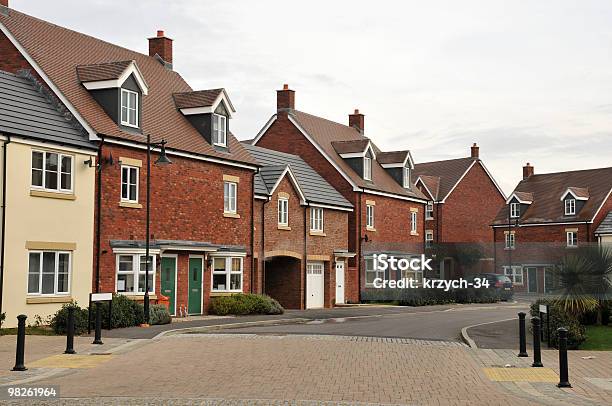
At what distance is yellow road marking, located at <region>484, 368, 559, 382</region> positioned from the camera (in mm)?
15336

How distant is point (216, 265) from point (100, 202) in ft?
24.1

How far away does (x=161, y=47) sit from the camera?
39250 millimetres

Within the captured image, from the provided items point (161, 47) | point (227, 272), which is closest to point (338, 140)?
point (161, 47)

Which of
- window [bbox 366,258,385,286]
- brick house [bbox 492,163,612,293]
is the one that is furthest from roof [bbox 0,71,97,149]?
brick house [bbox 492,163,612,293]

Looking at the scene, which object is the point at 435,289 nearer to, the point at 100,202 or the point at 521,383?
the point at 100,202

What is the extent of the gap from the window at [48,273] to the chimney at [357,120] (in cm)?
3359

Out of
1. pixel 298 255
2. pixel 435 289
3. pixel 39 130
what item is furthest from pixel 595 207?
pixel 39 130

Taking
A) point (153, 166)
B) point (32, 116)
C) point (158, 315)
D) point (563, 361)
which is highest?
point (32, 116)

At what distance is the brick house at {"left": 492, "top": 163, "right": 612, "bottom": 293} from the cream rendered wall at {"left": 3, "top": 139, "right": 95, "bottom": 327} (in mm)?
40109

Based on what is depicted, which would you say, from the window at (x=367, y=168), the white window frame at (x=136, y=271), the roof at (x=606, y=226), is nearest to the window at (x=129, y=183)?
the white window frame at (x=136, y=271)

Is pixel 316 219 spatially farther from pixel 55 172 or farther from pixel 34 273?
pixel 34 273

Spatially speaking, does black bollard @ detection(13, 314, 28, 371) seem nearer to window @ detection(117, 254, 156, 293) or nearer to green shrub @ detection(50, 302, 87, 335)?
green shrub @ detection(50, 302, 87, 335)

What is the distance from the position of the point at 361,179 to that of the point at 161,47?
49.3ft

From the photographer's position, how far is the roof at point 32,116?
26.2 meters
